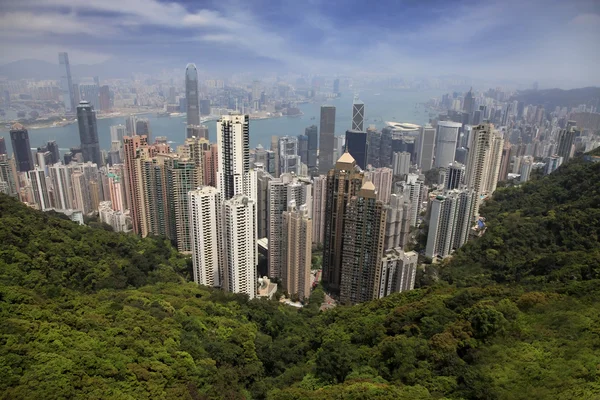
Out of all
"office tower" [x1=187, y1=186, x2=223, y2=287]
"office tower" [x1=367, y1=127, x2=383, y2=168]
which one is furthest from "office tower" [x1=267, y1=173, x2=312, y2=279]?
"office tower" [x1=367, y1=127, x2=383, y2=168]

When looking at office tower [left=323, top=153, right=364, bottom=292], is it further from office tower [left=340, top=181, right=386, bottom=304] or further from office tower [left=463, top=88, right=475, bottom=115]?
office tower [left=463, top=88, right=475, bottom=115]

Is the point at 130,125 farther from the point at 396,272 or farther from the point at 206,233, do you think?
the point at 396,272

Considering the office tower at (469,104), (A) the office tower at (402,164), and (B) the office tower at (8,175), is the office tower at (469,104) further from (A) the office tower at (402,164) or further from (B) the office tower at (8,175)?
(B) the office tower at (8,175)

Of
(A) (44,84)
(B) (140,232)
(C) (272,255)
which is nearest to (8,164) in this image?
(A) (44,84)

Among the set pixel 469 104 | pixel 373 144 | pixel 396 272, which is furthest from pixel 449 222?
pixel 469 104

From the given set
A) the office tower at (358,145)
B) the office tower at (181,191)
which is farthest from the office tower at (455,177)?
the office tower at (181,191)
